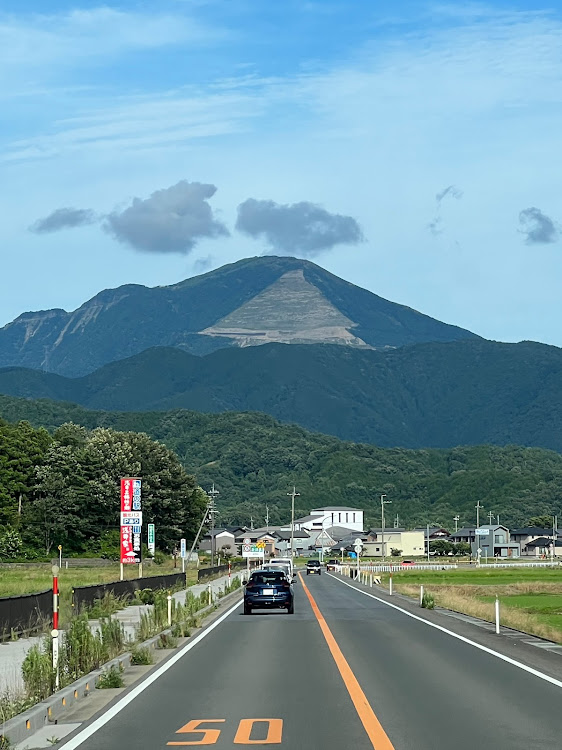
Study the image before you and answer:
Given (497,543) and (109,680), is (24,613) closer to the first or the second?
(109,680)

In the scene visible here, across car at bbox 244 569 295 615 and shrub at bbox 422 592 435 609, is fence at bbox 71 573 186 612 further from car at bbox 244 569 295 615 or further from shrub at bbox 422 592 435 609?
shrub at bbox 422 592 435 609

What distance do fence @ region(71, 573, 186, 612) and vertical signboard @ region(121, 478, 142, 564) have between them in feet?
6.09

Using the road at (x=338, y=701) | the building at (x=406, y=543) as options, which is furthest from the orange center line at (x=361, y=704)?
the building at (x=406, y=543)

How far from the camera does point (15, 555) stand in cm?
10031

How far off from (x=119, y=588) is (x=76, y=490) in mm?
64049

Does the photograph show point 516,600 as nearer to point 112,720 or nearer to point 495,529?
point 112,720

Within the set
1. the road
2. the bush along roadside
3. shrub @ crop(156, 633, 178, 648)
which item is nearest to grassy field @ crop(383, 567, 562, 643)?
the road

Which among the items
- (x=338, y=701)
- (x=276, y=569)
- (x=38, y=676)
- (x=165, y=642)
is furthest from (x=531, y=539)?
(x=38, y=676)

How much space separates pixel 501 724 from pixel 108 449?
101 meters

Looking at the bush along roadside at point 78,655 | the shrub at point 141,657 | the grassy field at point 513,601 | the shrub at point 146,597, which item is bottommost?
the grassy field at point 513,601

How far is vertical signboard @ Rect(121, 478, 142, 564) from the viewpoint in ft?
172

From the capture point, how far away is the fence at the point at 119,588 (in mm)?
34844

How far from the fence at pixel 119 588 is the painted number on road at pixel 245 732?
20.3m

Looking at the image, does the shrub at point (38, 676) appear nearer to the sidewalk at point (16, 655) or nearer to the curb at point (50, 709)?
the curb at point (50, 709)
